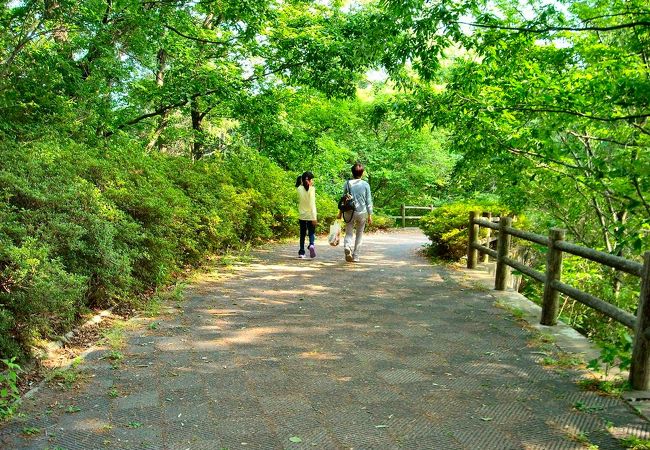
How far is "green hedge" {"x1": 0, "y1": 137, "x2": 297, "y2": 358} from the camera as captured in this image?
3756 millimetres

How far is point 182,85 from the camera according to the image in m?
10.2

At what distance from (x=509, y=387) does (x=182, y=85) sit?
863 cm

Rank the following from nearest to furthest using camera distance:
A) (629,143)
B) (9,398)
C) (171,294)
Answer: (9,398) → (171,294) → (629,143)

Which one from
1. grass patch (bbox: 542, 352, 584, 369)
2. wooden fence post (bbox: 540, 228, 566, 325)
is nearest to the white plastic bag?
wooden fence post (bbox: 540, 228, 566, 325)

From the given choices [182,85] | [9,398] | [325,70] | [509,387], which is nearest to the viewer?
[9,398]

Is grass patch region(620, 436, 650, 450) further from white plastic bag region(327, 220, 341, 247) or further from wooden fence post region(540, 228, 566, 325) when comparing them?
white plastic bag region(327, 220, 341, 247)

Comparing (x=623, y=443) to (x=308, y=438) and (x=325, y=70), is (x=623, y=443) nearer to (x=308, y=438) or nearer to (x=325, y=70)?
(x=308, y=438)

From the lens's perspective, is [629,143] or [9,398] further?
[629,143]

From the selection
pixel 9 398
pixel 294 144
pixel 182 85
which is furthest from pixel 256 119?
pixel 9 398

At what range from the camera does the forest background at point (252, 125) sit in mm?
4695

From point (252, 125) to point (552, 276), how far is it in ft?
25.5

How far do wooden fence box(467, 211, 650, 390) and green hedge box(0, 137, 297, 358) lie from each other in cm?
443

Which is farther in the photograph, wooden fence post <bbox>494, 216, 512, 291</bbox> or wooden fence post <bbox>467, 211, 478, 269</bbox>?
wooden fence post <bbox>467, 211, 478, 269</bbox>

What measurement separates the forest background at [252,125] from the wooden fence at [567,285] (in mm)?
216
